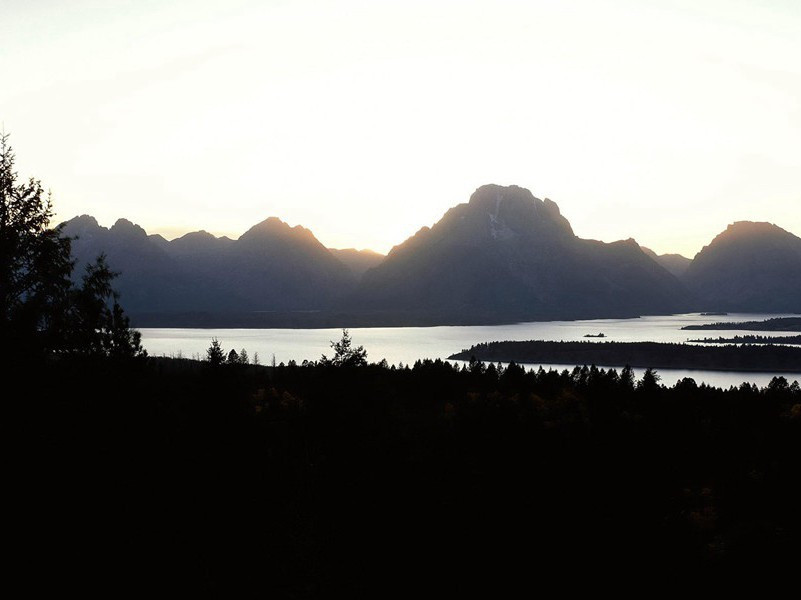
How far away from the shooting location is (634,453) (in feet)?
123

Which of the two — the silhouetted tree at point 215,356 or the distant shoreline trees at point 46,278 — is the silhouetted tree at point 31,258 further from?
the silhouetted tree at point 215,356

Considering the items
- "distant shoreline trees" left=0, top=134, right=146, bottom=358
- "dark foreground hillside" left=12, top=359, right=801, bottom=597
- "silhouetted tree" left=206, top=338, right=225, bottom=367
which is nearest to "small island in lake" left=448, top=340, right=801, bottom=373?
"dark foreground hillside" left=12, top=359, right=801, bottom=597

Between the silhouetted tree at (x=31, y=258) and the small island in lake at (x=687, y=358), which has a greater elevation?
the silhouetted tree at (x=31, y=258)

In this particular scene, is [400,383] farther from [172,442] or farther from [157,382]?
[172,442]

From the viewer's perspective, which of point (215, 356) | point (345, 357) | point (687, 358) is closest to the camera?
point (215, 356)

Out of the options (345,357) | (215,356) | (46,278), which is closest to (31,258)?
(46,278)

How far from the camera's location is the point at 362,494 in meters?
31.2

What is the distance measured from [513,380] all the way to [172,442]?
38.4 meters

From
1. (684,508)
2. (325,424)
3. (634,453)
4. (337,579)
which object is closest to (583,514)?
(684,508)

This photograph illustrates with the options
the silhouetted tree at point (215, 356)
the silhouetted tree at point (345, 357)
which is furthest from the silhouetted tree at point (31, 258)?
the silhouetted tree at point (345, 357)

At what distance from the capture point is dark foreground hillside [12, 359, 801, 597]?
2308cm

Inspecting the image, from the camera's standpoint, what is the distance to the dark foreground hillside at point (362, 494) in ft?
75.7

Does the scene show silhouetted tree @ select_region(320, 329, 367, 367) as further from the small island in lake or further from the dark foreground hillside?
the small island in lake

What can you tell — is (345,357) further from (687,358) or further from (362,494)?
(687,358)
